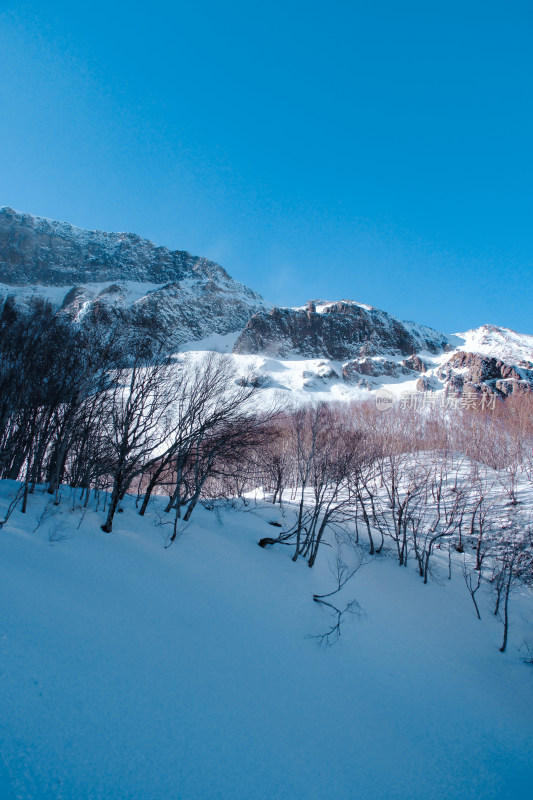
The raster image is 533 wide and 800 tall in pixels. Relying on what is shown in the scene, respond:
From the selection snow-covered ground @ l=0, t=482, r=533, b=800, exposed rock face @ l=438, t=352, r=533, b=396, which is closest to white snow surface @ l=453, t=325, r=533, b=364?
exposed rock face @ l=438, t=352, r=533, b=396

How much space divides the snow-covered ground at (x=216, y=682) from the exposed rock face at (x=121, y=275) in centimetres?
13207

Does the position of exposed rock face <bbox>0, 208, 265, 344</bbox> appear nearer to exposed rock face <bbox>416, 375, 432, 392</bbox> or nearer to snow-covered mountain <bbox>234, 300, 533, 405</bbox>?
snow-covered mountain <bbox>234, 300, 533, 405</bbox>

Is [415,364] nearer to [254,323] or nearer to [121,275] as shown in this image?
[254,323]

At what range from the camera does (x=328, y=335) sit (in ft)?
438

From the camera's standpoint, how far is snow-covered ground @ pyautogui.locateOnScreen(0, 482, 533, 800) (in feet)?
16.0

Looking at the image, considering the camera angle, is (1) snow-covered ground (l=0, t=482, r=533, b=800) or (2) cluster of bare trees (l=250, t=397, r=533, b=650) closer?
(1) snow-covered ground (l=0, t=482, r=533, b=800)

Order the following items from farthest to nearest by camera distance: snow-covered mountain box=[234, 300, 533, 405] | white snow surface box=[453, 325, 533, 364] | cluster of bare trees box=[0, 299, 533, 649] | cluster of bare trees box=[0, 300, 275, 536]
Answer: white snow surface box=[453, 325, 533, 364], snow-covered mountain box=[234, 300, 533, 405], cluster of bare trees box=[0, 299, 533, 649], cluster of bare trees box=[0, 300, 275, 536]

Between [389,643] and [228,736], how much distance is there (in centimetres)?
786

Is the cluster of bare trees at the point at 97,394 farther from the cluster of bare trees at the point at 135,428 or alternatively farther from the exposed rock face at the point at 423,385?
the exposed rock face at the point at 423,385

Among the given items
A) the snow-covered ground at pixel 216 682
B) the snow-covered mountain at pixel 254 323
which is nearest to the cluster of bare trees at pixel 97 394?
the snow-covered ground at pixel 216 682

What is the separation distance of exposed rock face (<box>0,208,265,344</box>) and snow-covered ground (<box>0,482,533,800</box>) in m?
132

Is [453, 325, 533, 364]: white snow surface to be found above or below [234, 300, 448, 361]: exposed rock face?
above

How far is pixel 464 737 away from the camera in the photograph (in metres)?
8.87

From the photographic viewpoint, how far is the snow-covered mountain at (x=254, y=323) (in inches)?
3890
